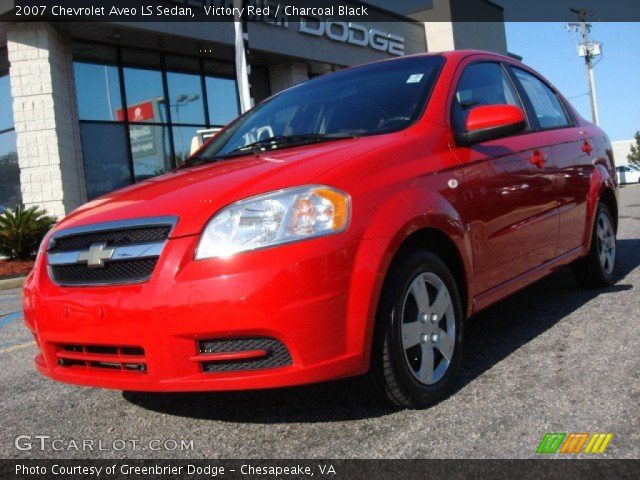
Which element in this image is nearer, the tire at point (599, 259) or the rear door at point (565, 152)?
the rear door at point (565, 152)

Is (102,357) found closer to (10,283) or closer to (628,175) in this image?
(10,283)

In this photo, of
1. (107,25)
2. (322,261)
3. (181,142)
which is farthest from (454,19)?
(322,261)

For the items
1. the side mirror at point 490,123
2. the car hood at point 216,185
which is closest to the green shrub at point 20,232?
the car hood at point 216,185

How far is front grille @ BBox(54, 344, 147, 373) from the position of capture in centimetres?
244

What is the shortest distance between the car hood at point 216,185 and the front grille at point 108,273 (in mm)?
171

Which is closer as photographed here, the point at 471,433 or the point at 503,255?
the point at 471,433

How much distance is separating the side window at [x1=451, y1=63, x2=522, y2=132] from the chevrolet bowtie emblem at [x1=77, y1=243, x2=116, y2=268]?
69.2 inches

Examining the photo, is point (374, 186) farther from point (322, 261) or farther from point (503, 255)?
point (503, 255)

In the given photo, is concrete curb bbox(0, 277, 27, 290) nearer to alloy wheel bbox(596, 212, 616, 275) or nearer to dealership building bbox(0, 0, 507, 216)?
dealership building bbox(0, 0, 507, 216)

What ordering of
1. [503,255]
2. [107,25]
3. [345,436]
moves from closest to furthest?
[345,436]
[503,255]
[107,25]

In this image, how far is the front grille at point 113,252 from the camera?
7.95ft

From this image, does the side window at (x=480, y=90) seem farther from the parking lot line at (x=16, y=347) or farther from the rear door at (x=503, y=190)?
the parking lot line at (x=16, y=347)

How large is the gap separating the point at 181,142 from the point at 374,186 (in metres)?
14.4

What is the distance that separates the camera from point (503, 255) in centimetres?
335
